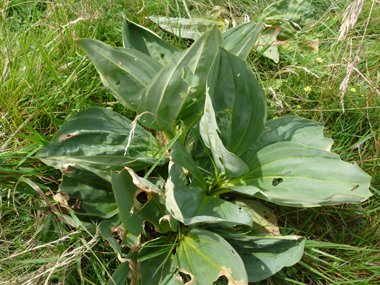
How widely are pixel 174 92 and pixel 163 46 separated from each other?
18.0 inches

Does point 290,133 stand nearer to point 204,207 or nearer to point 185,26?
point 204,207

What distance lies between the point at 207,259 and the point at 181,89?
2.61ft

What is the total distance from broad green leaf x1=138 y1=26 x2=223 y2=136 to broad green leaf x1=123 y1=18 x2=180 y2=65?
1.24ft

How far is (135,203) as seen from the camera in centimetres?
145

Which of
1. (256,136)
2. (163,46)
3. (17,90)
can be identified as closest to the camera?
(256,136)

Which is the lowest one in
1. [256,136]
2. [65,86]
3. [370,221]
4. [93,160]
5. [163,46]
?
[370,221]

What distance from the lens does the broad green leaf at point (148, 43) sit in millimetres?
1772

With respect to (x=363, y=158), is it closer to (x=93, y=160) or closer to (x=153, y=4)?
(x=93, y=160)

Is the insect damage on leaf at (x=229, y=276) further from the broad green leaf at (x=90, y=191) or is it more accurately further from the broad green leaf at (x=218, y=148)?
the broad green leaf at (x=90, y=191)

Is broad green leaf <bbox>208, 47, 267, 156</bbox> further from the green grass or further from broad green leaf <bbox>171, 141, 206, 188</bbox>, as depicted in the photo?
the green grass

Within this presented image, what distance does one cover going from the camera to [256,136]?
63.7 inches

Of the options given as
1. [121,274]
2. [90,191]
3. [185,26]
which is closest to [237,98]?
[90,191]

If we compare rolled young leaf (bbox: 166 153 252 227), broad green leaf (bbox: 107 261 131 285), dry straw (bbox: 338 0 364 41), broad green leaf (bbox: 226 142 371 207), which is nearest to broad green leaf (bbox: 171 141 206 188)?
rolled young leaf (bbox: 166 153 252 227)

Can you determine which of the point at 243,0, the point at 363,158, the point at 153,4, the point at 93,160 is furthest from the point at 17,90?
the point at 363,158
